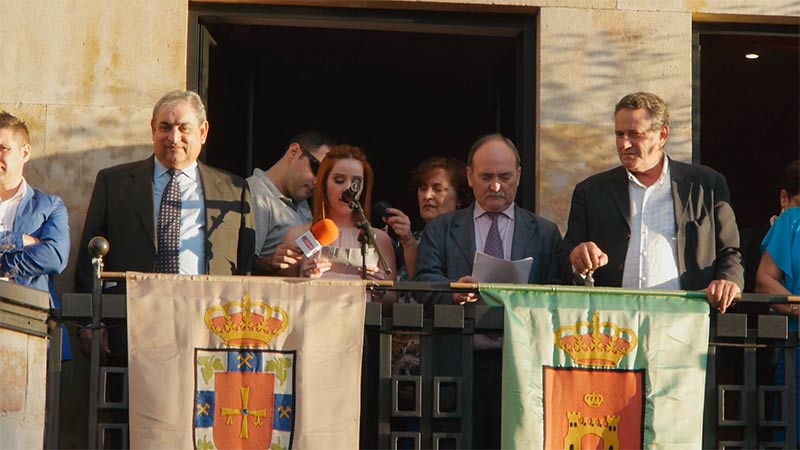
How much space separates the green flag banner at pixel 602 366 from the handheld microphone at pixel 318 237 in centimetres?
87

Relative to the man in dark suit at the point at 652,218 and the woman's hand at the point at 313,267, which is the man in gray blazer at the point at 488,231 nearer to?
the man in dark suit at the point at 652,218

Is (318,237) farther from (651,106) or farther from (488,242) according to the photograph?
(651,106)

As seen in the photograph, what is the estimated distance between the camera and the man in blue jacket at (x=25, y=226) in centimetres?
857

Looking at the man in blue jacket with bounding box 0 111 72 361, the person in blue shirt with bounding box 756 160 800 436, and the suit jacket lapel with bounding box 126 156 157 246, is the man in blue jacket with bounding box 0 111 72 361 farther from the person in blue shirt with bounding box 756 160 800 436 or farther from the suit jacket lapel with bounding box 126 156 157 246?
the person in blue shirt with bounding box 756 160 800 436

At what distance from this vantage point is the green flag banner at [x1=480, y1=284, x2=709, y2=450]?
8203 mm

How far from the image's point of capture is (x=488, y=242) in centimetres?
891

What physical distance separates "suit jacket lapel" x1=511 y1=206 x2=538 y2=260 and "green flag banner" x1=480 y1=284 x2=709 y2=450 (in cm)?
59

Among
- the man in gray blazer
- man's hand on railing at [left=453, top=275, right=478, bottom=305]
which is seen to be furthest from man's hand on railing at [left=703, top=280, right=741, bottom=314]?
man's hand on railing at [left=453, top=275, right=478, bottom=305]

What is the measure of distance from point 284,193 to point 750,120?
6.51 metres

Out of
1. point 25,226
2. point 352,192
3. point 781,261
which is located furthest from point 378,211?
point 781,261

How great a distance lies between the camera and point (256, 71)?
1269 cm

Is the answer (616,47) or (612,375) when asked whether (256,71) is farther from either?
(612,375)

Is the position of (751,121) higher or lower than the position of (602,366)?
higher

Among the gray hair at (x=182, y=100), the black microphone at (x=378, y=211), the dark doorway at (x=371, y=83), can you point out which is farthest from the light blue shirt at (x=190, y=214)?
A: the dark doorway at (x=371, y=83)
